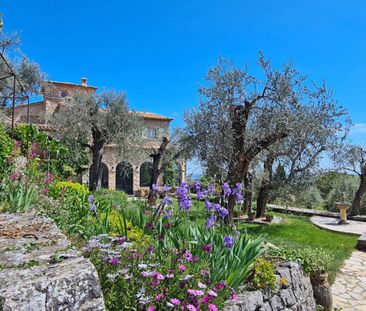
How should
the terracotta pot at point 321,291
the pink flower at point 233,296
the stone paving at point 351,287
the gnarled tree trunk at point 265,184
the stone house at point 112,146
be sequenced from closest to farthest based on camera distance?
1. the pink flower at point 233,296
2. the terracotta pot at point 321,291
3. the stone paving at point 351,287
4. the gnarled tree trunk at point 265,184
5. the stone house at point 112,146

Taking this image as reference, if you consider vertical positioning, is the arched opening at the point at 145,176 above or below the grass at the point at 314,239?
above

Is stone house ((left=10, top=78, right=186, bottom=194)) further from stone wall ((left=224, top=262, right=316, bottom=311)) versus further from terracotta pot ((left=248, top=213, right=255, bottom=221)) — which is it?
stone wall ((left=224, top=262, right=316, bottom=311))

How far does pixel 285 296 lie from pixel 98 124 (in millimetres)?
14391

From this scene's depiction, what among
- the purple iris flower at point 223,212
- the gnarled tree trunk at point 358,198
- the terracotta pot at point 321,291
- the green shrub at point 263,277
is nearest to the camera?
the green shrub at point 263,277

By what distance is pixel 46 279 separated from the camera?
195 cm

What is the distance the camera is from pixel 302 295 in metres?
4.10

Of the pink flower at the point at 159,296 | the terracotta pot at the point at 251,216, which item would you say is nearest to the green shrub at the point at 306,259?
the pink flower at the point at 159,296

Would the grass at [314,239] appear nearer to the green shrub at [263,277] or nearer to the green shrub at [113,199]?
the green shrub at [113,199]

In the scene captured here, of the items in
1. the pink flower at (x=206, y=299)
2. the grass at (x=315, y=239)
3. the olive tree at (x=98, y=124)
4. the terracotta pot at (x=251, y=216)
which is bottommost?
the grass at (x=315, y=239)

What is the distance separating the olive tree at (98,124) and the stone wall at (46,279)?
13.9m

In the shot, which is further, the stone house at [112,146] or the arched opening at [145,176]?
the arched opening at [145,176]

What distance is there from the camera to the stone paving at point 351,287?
5.08 metres

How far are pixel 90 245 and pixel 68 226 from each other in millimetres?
1622

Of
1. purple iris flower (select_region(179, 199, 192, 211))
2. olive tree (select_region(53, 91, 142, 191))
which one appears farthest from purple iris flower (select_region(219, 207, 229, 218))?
olive tree (select_region(53, 91, 142, 191))
